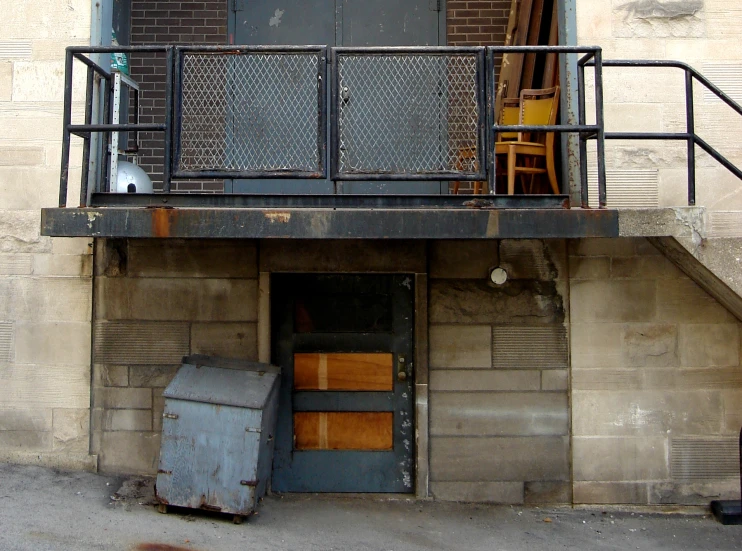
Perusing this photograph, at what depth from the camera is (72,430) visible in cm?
576

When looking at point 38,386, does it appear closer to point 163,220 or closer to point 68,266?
point 68,266

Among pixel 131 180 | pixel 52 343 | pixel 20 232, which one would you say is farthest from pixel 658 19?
pixel 52 343

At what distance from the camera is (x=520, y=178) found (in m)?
6.45

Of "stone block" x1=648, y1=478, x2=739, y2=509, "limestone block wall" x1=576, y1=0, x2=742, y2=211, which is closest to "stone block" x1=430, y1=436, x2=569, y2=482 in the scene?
"stone block" x1=648, y1=478, x2=739, y2=509

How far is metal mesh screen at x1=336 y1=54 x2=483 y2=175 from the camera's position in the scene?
4.89 meters

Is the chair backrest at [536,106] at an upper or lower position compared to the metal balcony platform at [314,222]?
upper

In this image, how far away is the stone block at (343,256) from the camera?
19.3 feet

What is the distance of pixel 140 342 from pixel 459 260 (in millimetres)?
2493

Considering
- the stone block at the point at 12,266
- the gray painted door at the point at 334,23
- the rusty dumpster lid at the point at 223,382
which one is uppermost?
the gray painted door at the point at 334,23

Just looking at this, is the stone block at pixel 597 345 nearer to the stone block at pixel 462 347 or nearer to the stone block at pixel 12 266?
the stone block at pixel 462 347

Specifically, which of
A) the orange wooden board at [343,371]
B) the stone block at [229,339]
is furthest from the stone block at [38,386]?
the orange wooden board at [343,371]

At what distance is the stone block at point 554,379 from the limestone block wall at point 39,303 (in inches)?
135

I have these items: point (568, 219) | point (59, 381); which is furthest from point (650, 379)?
point (59, 381)

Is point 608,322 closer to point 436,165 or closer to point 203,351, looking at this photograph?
point 436,165
